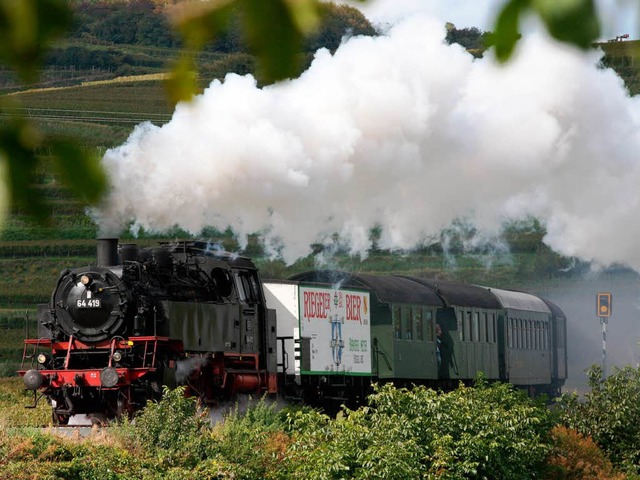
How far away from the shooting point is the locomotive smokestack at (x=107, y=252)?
1980cm

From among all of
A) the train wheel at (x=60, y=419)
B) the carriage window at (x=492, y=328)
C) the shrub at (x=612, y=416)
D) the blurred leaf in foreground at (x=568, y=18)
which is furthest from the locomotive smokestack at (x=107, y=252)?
the blurred leaf in foreground at (x=568, y=18)

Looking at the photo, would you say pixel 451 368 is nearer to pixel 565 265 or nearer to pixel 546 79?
pixel 546 79

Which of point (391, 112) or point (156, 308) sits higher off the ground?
point (391, 112)

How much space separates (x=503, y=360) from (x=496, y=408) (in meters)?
11.9

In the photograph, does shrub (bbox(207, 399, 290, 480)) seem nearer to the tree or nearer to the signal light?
the tree

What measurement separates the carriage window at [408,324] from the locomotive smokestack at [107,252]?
743 centimetres

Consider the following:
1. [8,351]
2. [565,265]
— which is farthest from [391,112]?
[565,265]

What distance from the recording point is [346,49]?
3431 centimetres

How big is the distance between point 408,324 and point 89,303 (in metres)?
8.38

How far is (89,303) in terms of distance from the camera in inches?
754

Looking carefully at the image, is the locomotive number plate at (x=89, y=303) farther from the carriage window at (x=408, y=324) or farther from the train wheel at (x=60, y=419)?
the carriage window at (x=408, y=324)

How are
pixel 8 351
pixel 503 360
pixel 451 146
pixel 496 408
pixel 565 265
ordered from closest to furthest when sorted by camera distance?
pixel 496 408, pixel 503 360, pixel 451 146, pixel 8 351, pixel 565 265

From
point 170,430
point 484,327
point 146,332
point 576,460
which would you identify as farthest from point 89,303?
point 484,327

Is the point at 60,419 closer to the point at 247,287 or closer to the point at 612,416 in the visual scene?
the point at 247,287
